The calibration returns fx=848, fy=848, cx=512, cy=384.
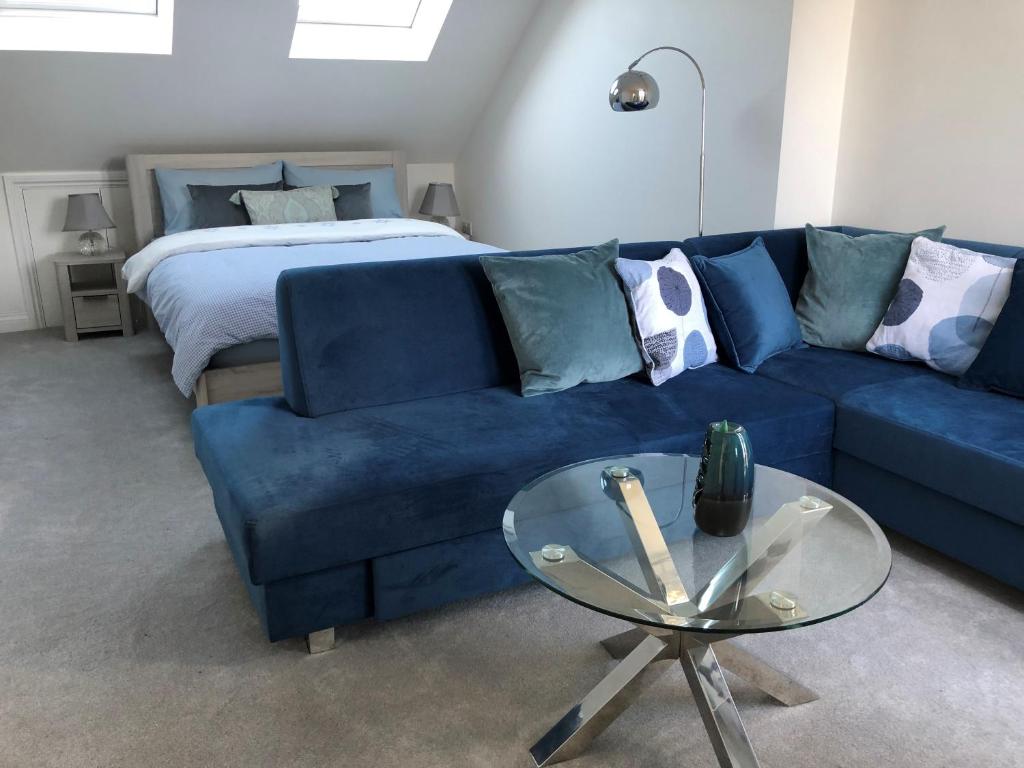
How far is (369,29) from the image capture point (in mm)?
4930

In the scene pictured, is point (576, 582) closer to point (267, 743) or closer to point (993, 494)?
point (267, 743)

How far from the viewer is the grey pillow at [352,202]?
5012 mm

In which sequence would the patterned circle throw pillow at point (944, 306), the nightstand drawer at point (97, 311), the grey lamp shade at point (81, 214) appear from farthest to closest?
1. the nightstand drawer at point (97, 311)
2. the grey lamp shade at point (81, 214)
3. the patterned circle throw pillow at point (944, 306)

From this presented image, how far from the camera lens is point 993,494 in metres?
1.98

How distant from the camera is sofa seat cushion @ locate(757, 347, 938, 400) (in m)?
2.50

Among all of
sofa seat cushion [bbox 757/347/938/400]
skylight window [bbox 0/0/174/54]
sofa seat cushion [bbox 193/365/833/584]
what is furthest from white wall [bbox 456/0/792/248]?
skylight window [bbox 0/0/174/54]

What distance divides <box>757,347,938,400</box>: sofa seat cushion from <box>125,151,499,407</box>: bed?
64.9 inches

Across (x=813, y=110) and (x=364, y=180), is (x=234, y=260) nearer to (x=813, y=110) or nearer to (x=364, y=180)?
(x=364, y=180)

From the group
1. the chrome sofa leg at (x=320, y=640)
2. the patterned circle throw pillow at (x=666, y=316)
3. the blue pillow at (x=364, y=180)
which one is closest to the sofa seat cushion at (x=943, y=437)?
the patterned circle throw pillow at (x=666, y=316)

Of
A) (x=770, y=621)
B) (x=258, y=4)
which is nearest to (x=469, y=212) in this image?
(x=258, y=4)

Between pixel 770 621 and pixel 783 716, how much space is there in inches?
19.9

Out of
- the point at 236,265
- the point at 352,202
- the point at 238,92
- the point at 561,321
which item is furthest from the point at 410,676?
the point at 238,92

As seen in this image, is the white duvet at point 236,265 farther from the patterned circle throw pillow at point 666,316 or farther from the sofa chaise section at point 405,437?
the patterned circle throw pillow at point 666,316

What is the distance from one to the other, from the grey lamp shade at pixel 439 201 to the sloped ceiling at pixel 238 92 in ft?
1.15
